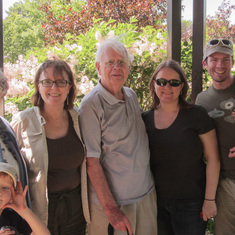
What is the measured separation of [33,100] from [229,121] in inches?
57.6

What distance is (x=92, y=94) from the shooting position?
6.95 ft

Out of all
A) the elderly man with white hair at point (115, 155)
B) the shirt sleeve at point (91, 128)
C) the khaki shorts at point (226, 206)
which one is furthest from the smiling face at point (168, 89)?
the khaki shorts at point (226, 206)

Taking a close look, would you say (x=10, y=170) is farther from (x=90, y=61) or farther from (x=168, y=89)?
(x=90, y=61)

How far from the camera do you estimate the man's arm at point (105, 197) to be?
6.48ft

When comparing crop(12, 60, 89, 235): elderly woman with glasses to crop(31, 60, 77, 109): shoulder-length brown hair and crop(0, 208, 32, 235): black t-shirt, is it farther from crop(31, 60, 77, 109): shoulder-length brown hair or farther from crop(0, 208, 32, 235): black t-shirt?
crop(0, 208, 32, 235): black t-shirt

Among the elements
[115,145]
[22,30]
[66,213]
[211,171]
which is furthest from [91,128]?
[22,30]

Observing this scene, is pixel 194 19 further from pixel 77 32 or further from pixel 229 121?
pixel 77 32

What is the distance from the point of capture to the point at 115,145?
A: 2064mm

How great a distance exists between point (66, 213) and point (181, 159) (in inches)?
35.7

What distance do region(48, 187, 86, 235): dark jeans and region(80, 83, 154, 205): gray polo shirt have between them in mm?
135

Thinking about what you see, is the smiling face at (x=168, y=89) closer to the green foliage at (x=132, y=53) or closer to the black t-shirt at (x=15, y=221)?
the green foliage at (x=132, y=53)

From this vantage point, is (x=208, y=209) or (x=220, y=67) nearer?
(x=208, y=209)

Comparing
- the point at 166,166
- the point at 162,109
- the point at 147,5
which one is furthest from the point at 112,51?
the point at 147,5

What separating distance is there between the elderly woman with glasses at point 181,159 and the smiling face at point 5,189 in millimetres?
1070
